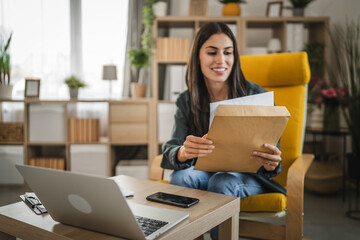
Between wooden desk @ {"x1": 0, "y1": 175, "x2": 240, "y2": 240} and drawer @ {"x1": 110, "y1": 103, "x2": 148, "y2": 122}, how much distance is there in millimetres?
1763

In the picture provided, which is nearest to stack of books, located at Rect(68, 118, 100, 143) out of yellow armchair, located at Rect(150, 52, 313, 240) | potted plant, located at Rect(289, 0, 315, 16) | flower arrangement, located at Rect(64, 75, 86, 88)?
flower arrangement, located at Rect(64, 75, 86, 88)

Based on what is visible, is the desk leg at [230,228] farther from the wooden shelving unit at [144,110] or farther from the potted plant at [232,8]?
the potted plant at [232,8]

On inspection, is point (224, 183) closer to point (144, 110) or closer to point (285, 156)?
point (285, 156)

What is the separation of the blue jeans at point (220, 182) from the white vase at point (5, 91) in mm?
2247

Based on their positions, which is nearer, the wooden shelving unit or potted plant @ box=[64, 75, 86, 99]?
the wooden shelving unit

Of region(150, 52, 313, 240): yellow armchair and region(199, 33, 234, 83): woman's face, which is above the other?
region(199, 33, 234, 83): woman's face

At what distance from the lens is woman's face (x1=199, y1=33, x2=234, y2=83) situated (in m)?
1.46

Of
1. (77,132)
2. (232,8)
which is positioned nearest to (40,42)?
(77,132)

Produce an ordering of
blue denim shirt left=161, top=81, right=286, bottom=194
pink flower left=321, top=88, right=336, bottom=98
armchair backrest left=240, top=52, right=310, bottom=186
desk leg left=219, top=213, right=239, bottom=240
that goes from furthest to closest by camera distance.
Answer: pink flower left=321, top=88, right=336, bottom=98 → armchair backrest left=240, top=52, right=310, bottom=186 → blue denim shirt left=161, top=81, right=286, bottom=194 → desk leg left=219, top=213, right=239, bottom=240

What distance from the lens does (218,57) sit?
1451 mm

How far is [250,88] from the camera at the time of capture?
1.52 metres

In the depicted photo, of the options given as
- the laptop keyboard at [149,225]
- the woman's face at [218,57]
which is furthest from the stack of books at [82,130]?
the laptop keyboard at [149,225]

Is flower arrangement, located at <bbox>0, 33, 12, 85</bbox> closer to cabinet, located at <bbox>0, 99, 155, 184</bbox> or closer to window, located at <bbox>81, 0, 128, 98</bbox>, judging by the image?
cabinet, located at <bbox>0, 99, 155, 184</bbox>

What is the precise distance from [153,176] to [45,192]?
755 millimetres
